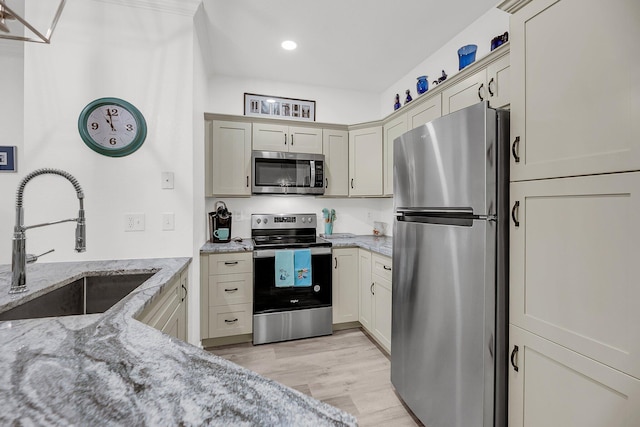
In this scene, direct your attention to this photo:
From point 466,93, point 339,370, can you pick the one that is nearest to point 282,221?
point 339,370

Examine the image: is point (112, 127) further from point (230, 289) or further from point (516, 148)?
point (516, 148)

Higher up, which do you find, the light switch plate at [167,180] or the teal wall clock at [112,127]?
the teal wall clock at [112,127]

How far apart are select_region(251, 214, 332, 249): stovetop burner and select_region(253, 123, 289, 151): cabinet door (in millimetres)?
757

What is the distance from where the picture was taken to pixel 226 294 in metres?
2.55

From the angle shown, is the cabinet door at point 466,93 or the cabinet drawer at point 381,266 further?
the cabinet drawer at point 381,266

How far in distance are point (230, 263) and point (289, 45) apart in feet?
6.79

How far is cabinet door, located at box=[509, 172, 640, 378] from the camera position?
2.87 ft

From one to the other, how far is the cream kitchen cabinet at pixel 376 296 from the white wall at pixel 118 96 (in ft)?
5.15

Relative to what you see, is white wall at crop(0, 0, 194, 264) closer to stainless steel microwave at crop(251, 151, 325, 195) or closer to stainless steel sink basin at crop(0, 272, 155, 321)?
stainless steel sink basin at crop(0, 272, 155, 321)

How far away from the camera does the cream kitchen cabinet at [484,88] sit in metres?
1.59

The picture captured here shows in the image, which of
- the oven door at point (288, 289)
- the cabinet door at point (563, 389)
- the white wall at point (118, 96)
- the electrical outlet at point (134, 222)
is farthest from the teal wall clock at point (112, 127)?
the cabinet door at point (563, 389)

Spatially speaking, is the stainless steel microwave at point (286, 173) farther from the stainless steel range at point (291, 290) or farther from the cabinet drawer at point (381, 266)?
the cabinet drawer at point (381, 266)

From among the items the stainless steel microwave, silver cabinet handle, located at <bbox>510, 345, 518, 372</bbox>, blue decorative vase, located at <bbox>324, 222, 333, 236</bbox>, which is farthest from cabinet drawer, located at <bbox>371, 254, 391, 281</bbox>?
silver cabinet handle, located at <bbox>510, 345, 518, 372</bbox>

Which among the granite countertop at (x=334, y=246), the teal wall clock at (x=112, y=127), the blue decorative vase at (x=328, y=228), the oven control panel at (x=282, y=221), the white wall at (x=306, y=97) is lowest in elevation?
the granite countertop at (x=334, y=246)
